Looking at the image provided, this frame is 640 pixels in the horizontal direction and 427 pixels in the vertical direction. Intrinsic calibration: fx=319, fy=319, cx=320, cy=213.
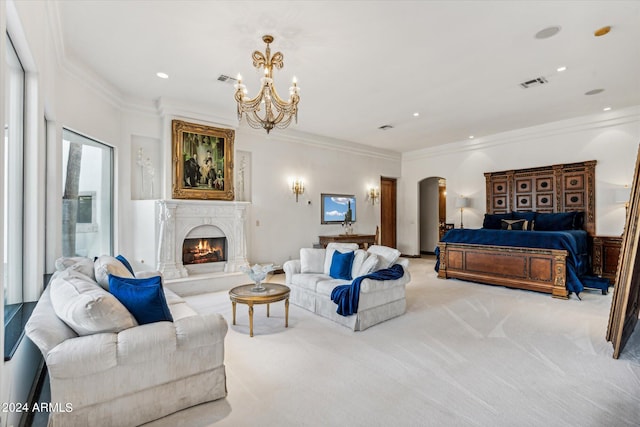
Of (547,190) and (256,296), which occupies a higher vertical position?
(547,190)

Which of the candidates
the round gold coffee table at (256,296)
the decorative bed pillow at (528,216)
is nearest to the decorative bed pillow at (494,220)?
the decorative bed pillow at (528,216)

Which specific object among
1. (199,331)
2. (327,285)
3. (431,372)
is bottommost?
(431,372)

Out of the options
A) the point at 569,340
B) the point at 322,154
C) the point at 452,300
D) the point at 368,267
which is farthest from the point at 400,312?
the point at 322,154

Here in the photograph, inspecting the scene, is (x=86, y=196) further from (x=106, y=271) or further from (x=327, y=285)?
(x=327, y=285)

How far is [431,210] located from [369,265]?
7.42 meters

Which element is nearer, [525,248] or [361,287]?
[361,287]

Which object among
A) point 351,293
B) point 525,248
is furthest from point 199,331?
point 525,248

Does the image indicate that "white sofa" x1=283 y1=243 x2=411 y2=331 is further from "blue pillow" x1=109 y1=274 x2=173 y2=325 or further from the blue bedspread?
the blue bedspread

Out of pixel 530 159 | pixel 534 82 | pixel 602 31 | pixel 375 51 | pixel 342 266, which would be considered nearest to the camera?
pixel 602 31

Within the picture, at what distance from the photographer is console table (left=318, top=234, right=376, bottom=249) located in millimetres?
7566

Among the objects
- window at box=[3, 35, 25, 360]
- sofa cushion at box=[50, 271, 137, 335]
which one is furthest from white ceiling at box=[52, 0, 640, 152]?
sofa cushion at box=[50, 271, 137, 335]

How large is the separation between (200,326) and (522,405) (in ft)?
7.51

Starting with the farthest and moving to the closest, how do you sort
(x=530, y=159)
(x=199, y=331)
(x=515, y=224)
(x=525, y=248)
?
(x=530, y=159)
(x=515, y=224)
(x=525, y=248)
(x=199, y=331)

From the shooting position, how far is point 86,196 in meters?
4.48
